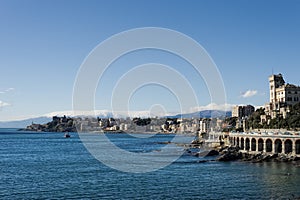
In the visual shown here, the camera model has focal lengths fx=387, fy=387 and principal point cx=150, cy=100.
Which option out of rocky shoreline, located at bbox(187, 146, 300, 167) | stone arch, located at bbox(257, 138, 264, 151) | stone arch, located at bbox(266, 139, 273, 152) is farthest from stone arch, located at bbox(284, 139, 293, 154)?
stone arch, located at bbox(257, 138, 264, 151)

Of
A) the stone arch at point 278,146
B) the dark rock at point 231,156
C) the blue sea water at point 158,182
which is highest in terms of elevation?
the stone arch at point 278,146

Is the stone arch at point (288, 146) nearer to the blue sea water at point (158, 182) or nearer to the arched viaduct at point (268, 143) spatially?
the arched viaduct at point (268, 143)

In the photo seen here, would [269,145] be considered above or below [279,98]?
below

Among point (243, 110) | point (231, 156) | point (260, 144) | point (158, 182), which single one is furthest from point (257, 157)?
point (243, 110)

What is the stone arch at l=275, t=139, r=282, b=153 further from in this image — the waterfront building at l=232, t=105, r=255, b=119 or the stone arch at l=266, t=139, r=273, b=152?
the waterfront building at l=232, t=105, r=255, b=119

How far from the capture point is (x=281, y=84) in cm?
12125

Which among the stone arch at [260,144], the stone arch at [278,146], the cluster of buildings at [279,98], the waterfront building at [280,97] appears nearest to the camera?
the stone arch at [278,146]

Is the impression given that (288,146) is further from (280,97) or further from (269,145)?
(280,97)

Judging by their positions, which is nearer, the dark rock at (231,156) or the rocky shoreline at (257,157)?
the rocky shoreline at (257,157)

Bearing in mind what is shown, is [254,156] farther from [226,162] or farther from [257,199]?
[257,199]

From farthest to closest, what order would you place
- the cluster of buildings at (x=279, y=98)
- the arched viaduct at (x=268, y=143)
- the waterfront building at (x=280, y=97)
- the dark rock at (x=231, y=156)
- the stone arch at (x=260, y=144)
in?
the waterfront building at (x=280, y=97)
the cluster of buildings at (x=279, y=98)
the stone arch at (x=260, y=144)
the dark rock at (x=231, y=156)
the arched viaduct at (x=268, y=143)

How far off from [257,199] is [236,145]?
49.8 m

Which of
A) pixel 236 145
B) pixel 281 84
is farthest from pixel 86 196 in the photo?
pixel 281 84

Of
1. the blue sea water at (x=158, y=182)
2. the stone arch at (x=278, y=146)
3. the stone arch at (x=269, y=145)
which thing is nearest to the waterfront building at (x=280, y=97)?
the stone arch at (x=269, y=145)
